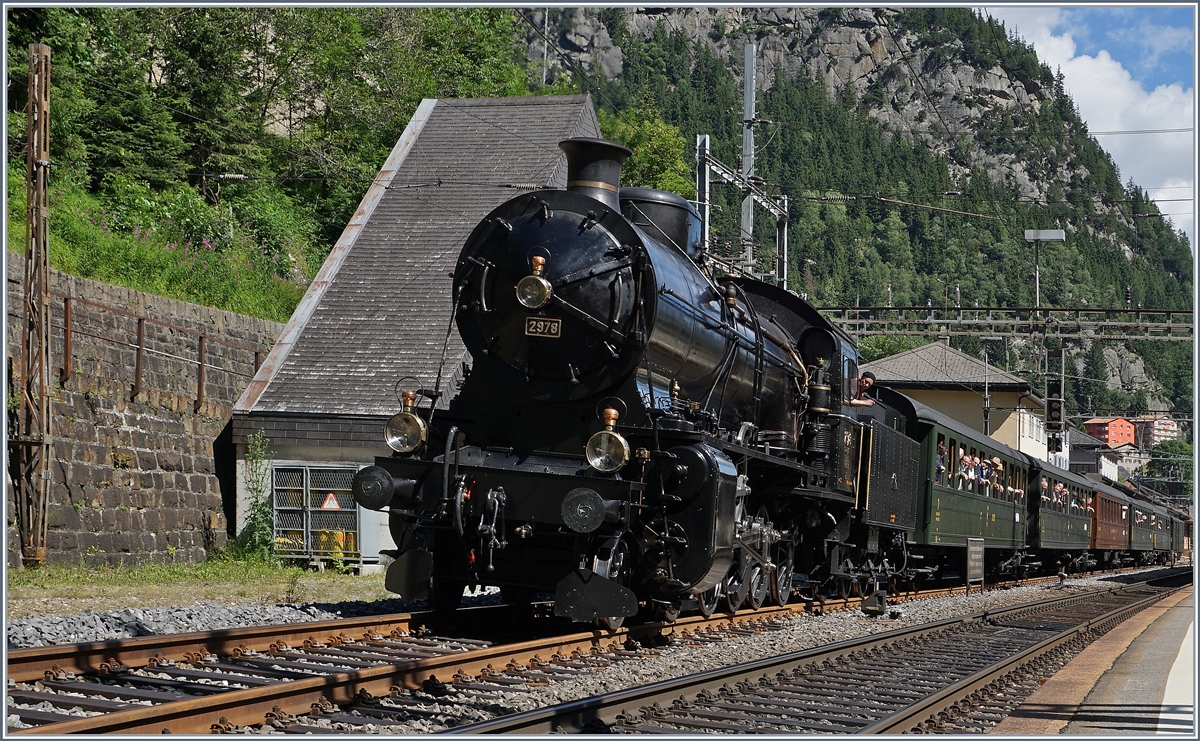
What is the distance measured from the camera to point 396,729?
5707 mm

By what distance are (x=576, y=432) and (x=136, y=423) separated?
10.1m

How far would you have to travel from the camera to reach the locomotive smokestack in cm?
973

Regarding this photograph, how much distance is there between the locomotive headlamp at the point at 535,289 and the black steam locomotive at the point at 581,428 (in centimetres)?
2

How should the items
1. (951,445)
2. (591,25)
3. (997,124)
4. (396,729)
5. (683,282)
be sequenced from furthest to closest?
(591,25), (997,124), (951,445), (683,282), (396,729)

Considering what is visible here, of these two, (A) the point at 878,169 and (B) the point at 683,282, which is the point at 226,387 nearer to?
(B) the point at 683,282

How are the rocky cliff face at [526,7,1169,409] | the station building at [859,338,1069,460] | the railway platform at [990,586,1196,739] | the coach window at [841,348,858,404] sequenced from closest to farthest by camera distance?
the railway platform at [990,586,1196,739] < the coach window at [841,348,858,404] < the station building at [859,338,1069,460] < the rocky cliff face at [526,7,1169,409]

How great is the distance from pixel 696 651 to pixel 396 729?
12.4 feet

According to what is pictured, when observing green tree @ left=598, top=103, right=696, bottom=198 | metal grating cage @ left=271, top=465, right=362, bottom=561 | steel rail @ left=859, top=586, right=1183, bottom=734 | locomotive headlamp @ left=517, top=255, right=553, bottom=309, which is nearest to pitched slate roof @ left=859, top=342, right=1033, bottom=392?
green tree @ left=598, top=103, right=696, bottom=198

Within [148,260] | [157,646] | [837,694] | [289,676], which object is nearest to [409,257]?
[148,260]

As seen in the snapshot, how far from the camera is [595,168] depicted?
384 inches

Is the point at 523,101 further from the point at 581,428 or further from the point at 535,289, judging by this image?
the point at 581,428

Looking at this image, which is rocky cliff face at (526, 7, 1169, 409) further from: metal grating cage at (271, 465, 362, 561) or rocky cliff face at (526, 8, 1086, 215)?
metal grating cage at (271, 465, 362, 561)

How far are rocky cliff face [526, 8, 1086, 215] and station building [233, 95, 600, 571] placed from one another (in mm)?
133516

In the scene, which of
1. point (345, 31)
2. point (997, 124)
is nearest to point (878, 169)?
point (997, 124)
